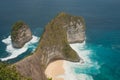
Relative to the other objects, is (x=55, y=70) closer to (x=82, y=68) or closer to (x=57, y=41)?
(x=82, y=68)

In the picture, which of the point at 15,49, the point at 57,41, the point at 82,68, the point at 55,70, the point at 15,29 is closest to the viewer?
the point at 55,70

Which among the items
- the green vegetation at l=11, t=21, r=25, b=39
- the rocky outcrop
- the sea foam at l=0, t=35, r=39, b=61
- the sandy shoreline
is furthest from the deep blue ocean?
the green vegetation at l=11, t=21, r=25, b=39

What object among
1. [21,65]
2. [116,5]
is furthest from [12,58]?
[116,5]

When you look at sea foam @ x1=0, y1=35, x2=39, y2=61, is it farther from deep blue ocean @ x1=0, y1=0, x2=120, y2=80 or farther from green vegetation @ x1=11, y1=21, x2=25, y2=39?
green vegetation @ x1=11, y1=21, x2=25, y2=39

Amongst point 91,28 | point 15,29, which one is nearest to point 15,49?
point 15,29

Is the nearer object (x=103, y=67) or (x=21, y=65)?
(x=21, y=65)

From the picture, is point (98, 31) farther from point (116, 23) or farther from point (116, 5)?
point (116, 5)
